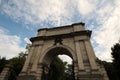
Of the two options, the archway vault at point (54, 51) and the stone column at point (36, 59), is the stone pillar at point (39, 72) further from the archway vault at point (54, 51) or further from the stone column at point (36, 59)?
the archway vault at point (54, 51)

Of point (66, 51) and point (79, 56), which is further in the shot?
point (66, 51)

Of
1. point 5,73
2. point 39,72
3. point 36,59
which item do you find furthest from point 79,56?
point 5,73

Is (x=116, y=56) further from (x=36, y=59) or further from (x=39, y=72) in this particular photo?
(x=36, y=59)

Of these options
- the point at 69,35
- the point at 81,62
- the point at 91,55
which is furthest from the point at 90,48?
the point at 69,35

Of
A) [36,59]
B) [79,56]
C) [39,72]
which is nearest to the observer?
[79,56]

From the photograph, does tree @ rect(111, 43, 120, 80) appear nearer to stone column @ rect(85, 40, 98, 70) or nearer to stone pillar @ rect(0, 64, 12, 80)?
stone column @ rect(85, 40, 98, 70)

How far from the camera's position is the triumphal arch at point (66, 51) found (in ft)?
35.6

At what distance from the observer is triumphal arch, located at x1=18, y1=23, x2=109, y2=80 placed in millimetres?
10859

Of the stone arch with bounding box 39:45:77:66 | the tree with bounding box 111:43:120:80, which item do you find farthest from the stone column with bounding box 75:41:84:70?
the tree with bounding box 111:43:120:80

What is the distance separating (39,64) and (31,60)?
126 centimetres

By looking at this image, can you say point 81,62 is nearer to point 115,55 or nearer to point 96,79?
point 96,79

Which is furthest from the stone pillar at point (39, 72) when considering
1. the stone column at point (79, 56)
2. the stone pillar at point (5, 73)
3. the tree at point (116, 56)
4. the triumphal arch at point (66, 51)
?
the tree at point (116, 56)

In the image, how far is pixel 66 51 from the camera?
1378cm

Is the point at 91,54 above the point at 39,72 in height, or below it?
above
